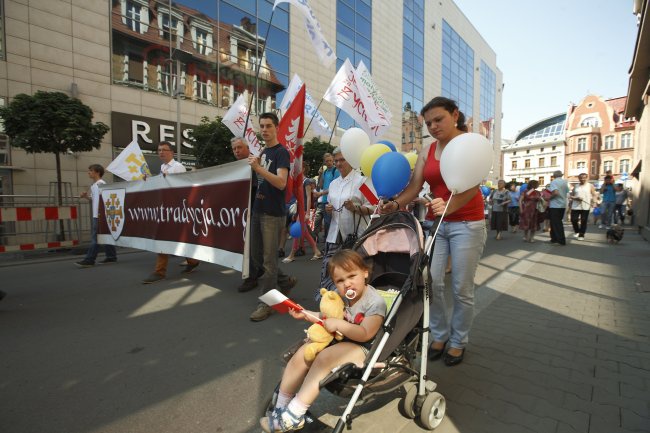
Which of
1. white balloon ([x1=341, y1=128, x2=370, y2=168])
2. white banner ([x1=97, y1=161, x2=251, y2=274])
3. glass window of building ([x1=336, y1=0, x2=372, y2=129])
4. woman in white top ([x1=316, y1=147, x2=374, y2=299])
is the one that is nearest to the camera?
woman in white top ([x1=316, y1=147, x2=374, y2=299])

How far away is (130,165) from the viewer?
6.29m

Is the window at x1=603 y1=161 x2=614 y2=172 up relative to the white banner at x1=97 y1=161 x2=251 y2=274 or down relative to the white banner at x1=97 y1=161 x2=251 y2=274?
up

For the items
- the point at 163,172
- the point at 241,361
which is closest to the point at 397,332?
the point at 241,361

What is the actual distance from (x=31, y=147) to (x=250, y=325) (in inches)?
348

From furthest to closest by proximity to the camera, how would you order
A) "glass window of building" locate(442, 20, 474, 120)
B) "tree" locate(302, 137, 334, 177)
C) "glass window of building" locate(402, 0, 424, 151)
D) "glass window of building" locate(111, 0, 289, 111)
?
"glass window of building" locate(442, 20, 474, 120) → "glass window of building" locate(402, 0, 424, 151) → "tree" locate(302, 137, 334, 177) → "glass window of building" locate(111, 0, 289, 111)

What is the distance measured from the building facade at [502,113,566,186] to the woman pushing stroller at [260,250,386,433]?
74.8 meters

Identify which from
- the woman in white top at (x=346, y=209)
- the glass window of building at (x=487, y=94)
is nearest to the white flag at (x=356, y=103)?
the woman in white top at (x=346, y=209)

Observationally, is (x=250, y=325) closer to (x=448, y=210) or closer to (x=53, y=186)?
(x=448, y=210)

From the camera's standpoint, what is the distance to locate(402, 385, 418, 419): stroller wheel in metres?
2.00

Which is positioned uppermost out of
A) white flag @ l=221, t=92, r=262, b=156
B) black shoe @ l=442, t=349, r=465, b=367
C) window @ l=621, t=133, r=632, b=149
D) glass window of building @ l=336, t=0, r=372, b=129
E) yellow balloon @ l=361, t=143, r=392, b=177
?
glass window of building @ l=336, t=0, r=372, b=129

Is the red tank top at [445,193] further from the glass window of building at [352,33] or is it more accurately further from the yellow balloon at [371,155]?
the glass window of building at [352,33]

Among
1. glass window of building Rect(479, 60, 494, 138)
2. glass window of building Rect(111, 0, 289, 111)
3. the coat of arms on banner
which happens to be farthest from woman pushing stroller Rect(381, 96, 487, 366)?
glass window of building Rect(479, 60, 494, 138)

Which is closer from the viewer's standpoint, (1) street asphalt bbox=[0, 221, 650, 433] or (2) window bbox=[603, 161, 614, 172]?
(1) street asphalt bbox=[0, 221, 650, 433]

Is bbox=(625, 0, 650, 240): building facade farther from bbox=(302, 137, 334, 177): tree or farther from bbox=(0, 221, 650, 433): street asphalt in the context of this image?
bbox=(302, 137, 334, 177): tree
